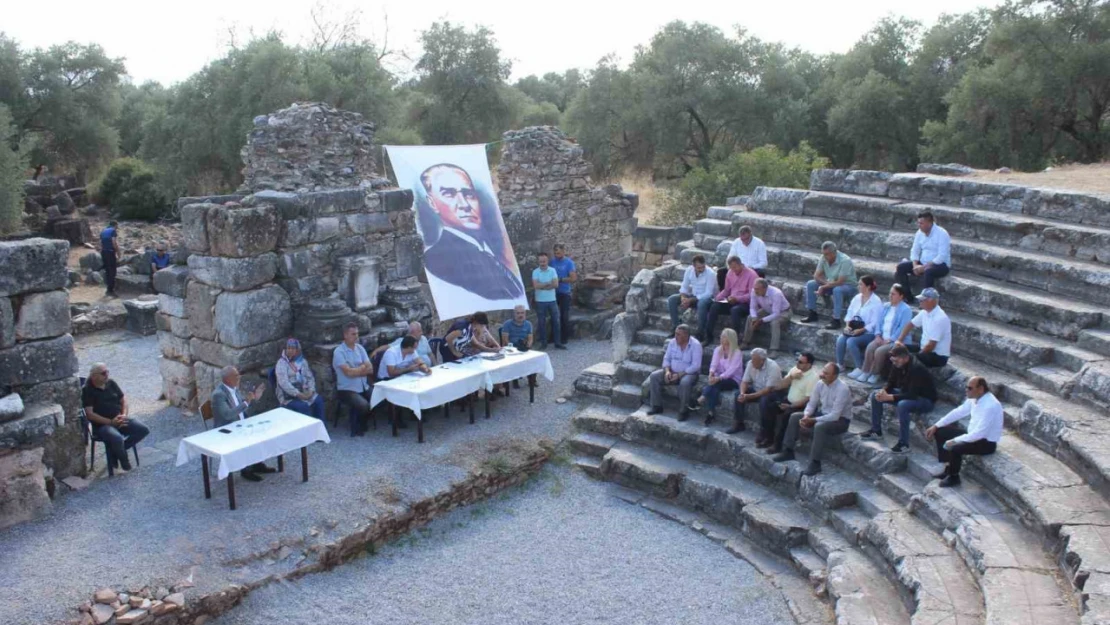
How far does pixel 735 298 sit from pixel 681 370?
1293mm

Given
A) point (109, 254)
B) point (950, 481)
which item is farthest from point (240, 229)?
point (109, 254)

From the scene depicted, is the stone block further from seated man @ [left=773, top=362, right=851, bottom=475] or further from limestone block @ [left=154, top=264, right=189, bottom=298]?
seated man @ [left=773, top=362, right=851, bottom=475]

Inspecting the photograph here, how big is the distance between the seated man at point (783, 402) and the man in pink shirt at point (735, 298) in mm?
1751

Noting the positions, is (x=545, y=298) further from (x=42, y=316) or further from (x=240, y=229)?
(x=42, y=316)

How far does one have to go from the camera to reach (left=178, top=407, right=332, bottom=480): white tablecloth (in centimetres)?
784

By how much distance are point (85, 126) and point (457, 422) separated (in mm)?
24933

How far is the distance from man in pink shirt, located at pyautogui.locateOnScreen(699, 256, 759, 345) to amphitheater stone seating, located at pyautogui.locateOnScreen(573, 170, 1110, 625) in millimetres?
487

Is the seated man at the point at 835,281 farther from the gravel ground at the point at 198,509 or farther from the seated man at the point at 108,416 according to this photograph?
the seated man at the point at 108,416

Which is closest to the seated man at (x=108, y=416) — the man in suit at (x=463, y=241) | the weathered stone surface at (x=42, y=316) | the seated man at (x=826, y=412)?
the weathered stone surface at (x=42, y=316)

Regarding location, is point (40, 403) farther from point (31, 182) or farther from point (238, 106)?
point (31, 182)

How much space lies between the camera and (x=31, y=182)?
27594 millimetres

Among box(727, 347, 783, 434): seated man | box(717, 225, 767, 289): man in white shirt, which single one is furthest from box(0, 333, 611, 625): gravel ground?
box(717, 225, 767, 289): man in white shirt

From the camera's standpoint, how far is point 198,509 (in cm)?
791

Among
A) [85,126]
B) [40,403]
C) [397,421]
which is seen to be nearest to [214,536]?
[40,403]
